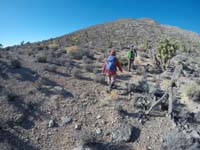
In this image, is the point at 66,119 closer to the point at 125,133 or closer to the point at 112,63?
the point at 125,133

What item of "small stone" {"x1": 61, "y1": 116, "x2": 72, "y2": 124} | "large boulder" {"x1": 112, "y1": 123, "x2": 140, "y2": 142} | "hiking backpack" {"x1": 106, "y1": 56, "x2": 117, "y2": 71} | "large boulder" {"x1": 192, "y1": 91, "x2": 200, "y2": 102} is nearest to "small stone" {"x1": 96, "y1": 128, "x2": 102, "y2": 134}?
"large boulder" {"x1": 112, "y1": 123, "x2": 140, "y2": 142}

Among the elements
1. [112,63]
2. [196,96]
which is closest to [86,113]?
[112,63]

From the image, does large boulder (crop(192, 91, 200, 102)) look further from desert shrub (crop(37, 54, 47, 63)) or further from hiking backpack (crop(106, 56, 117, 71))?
desert shrub (crop(37, 54, 47, 63))

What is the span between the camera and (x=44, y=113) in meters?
9.99

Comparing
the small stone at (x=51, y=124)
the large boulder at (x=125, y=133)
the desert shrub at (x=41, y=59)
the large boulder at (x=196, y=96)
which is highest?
the desert shrub at (x=41, y=59)

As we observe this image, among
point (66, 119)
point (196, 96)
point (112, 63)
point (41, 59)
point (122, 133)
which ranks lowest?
point (122, 133)

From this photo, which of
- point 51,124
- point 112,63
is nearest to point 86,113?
point 51,124

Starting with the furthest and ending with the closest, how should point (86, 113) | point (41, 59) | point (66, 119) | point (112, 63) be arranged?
point (41, 59) < point (112, 63) < point (86, 113) < point (66, 119)

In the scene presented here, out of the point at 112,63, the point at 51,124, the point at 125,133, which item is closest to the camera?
the point at 125,133

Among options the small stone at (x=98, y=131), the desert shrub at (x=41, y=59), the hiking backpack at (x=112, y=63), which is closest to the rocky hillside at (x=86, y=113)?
the small stone at (x=98, y=131)

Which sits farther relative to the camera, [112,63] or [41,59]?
[41,59]

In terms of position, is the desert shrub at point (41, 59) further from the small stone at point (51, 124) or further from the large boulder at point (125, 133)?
the large boulder at point (125, 133)

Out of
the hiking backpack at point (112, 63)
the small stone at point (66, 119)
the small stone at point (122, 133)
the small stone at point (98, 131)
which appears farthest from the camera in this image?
the hiking backpack at point (112, 63)

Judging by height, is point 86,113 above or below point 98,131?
above
